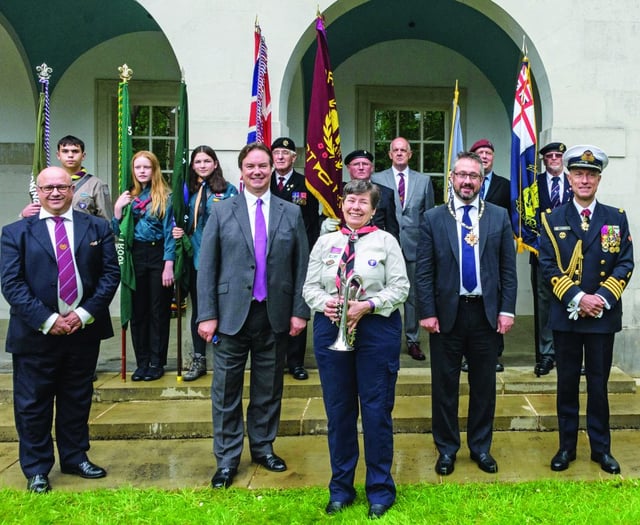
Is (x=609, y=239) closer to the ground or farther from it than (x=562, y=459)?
farther from it

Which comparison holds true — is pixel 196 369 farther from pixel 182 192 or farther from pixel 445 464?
pixel 445 464

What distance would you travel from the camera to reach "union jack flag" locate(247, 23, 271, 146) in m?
5.14

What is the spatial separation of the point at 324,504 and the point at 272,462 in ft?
1.97

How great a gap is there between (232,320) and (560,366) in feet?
6.82

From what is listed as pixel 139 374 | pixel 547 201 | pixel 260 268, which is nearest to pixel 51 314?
pixel 260 268

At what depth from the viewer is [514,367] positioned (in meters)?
5.51

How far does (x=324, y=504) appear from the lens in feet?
11.0

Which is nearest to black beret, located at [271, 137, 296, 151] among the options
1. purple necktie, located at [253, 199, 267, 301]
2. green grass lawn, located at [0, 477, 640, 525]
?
purple necktie, located at [253, 199, 267, 301]

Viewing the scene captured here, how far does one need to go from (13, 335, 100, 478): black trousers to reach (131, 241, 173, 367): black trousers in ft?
4.52

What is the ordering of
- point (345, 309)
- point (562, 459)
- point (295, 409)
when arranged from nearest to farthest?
point (345, 309) < point (562, 459) < point (295, 409)

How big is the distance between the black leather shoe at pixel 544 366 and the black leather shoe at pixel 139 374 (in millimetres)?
3278

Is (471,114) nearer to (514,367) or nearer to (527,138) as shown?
(527,138)

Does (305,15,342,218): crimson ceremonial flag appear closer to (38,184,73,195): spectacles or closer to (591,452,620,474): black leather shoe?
(38,184,73,195): spectacles

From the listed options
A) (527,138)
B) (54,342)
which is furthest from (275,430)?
(527,138)
